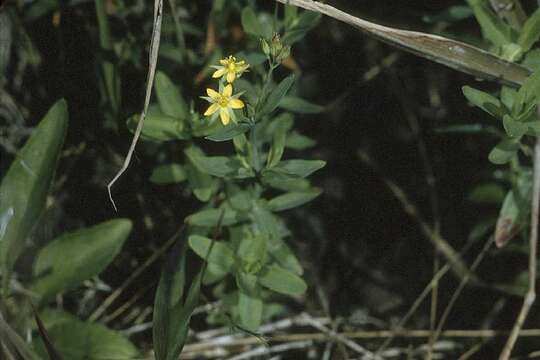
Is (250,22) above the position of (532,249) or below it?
above

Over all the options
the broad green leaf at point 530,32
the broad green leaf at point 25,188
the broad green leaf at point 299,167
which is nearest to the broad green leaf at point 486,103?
the broad green leaf at point 530,32

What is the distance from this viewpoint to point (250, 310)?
1.47 metres

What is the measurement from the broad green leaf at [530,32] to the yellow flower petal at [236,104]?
0.65 meters

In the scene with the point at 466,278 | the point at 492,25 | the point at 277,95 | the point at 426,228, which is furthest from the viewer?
the point at 426,228

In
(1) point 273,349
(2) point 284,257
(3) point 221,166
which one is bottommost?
(1) point 273,349

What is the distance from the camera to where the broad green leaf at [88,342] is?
5.09 feet

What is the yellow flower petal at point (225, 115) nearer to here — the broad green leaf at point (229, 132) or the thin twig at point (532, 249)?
the broad green leaf at point (229, 132)

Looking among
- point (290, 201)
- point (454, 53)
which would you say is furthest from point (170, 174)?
point (454, 53)

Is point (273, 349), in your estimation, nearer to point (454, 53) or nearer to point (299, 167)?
point (299, 167)

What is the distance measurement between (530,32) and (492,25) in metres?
0.08

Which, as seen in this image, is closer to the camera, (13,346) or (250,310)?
(13,346)

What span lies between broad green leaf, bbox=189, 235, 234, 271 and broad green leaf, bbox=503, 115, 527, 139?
636mm

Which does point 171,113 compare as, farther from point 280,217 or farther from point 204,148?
point 280,217

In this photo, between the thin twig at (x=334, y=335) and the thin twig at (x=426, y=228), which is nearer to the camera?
the thin twig at (x=334, y=335)
